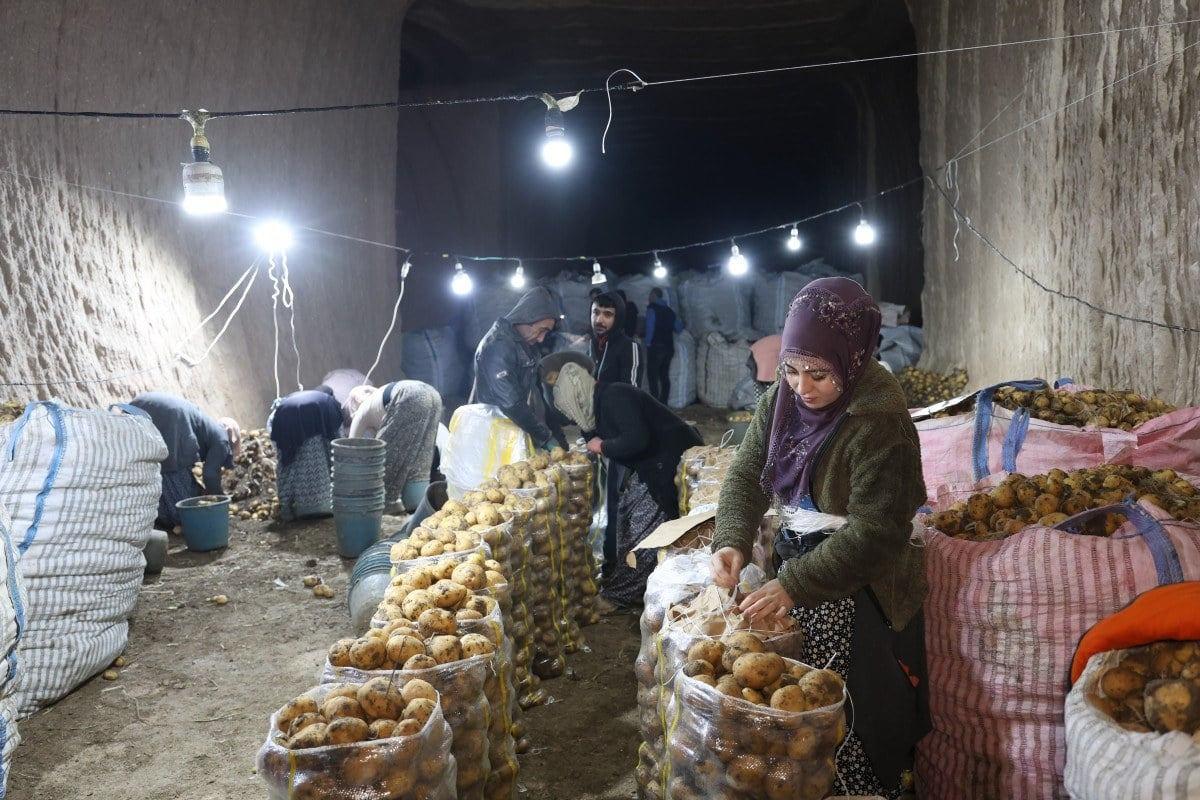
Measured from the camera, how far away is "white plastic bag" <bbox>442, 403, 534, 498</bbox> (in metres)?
5.12

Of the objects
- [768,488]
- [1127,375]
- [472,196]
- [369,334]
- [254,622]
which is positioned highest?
[472,196]

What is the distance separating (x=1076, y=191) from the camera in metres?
5.27

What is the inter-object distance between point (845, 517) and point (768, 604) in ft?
0.99

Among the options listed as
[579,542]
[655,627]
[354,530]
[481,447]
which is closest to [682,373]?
[354,530]

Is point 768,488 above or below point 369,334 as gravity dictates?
below

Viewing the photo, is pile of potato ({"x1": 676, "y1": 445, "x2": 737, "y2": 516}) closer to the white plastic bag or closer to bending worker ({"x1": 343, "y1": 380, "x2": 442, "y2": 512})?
the white plastic bag

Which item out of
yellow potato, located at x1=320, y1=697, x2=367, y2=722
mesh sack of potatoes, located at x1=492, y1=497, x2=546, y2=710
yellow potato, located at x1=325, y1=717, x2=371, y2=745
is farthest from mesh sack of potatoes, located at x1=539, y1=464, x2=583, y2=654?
yellow potato, located at x1=325, y1=717, x2=371, y2=745

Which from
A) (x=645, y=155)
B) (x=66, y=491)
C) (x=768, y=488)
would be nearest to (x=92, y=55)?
(x=66, y=491)

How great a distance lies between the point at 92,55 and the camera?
18.6 ft

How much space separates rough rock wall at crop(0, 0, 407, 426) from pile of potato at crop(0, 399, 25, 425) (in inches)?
9.1

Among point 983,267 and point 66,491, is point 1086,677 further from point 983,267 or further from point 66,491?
point 983,267

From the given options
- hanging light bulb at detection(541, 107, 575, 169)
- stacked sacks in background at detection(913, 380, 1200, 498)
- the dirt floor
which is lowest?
the dirt floor

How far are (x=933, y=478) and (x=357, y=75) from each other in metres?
8.09

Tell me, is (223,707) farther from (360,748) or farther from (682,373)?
(682,373)
